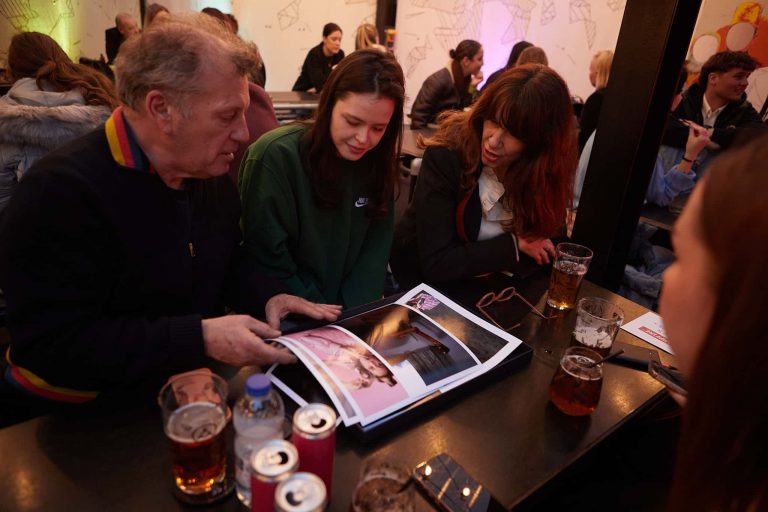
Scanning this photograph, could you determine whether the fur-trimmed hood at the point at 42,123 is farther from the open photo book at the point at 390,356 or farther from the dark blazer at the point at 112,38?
the dark blazer at the point at 112,38

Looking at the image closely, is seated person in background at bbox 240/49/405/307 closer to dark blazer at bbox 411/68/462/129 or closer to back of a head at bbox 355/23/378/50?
dark blazer at bbox 411/68/462/129

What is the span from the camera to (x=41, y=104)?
217 centimetres

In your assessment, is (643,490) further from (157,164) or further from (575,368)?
(157,164)

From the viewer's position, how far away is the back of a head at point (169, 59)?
1046 millimetres

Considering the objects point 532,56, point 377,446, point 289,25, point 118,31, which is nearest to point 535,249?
point 377,446

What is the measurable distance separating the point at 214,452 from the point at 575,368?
713 millimetres

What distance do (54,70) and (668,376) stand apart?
2639mm

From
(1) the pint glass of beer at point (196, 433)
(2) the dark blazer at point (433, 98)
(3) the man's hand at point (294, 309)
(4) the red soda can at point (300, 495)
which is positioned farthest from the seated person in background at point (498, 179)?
(2) the dark blazer at point (433, 98)

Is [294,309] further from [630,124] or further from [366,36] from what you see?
[366,36]

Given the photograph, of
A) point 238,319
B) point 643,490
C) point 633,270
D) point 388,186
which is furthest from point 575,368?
point 633,270

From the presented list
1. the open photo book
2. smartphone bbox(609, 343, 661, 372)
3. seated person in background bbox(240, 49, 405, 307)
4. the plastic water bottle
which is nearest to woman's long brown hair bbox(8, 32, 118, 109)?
seated person in background bbox(240, 49, 405, 307)

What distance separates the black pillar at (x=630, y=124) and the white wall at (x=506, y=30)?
3.30m

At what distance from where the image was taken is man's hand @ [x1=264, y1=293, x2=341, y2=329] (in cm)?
118

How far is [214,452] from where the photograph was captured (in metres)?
0.76
